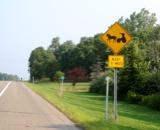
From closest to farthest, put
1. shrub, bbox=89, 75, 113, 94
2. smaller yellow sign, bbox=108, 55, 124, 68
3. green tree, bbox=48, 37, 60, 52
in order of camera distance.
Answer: smaller yellow sign, bbox=108, 55, 124, 68
shrub, bbox=89, 75, 113, 94
green tree, bbox=48, 37, 60, 52

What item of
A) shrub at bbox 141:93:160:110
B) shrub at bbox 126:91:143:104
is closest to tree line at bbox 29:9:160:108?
shrub at bbox 126:91:143:104

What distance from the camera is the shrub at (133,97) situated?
47.8m

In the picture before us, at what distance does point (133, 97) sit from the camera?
4847cm

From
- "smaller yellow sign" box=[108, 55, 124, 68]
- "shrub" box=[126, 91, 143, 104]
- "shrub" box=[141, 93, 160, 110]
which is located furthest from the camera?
"shrub" box=[126, 91, 143, 104]

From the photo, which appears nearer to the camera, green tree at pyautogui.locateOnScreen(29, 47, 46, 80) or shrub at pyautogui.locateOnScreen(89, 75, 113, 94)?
shrub at pyautogui.locateOnScreen(89, 75, 113, 94)

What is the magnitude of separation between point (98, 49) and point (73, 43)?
2834 centimetres

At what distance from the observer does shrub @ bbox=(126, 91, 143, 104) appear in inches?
1881

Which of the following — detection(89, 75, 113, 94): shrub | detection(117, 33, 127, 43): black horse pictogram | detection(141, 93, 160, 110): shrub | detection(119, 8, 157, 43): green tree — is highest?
detection(119, 8, 157, 43): green tree

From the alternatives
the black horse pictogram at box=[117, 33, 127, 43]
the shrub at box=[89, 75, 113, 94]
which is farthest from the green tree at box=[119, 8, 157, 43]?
the black horse pictogram at box=[117, 33, 127, 43]

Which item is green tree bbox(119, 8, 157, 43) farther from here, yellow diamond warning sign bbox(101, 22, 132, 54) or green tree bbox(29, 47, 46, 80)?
yellow diamond warning sign bbox(101, 22, 132, 54)

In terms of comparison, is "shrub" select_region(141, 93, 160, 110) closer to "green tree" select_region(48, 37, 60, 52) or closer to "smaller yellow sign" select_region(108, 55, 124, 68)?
"smaller yellow sign" select_region(108, 55, 124, 68)

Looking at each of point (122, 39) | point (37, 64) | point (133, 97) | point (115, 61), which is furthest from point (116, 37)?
point (37, 64)

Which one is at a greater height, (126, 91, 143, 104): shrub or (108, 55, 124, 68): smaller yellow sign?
(108, 55, 124, 68): smaller yellow sign

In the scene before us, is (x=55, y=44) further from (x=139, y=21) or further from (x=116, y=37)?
(x=116, y=37)
